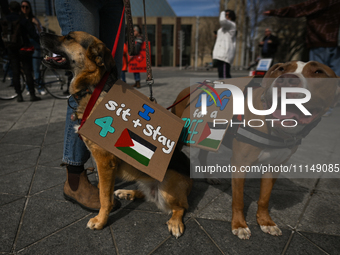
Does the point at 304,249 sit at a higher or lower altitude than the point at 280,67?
lower

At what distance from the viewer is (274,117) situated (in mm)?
1695

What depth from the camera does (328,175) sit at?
2.87 m

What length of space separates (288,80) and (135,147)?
1182 millimetres

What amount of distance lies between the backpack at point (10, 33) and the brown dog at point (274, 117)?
253 inches

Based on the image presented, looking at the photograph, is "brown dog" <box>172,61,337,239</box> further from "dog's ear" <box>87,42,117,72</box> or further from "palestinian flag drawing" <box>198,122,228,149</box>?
"dog's ear" <box>87,42,117,72</box>

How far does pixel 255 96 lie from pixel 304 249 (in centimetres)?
119

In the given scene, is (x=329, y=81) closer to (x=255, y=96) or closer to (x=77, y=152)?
(x=255, y=96)

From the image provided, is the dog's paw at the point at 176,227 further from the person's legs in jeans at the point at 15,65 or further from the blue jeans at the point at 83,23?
the person's legs in jeans at the point at 15,65

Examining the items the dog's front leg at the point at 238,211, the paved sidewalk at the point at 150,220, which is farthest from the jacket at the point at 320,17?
the dog's front leg at the point at 238,211

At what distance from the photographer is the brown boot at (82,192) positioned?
202 centimetres

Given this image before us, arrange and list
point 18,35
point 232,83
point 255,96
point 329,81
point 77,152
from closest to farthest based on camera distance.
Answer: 1. point 329,81
2. point 255,96
3. point 77,152
4. point 232,83
5. point 18,35

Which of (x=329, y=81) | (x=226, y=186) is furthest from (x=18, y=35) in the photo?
(x=329, y=81)

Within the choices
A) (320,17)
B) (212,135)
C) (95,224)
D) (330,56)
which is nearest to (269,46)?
(320,17)

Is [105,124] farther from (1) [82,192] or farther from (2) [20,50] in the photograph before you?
(2) [20,50]
